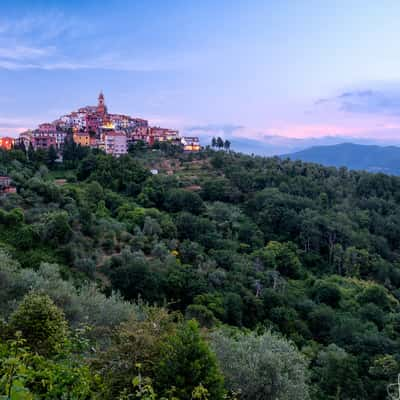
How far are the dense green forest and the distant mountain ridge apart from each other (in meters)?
108

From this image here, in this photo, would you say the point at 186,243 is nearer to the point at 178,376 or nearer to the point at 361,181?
the point at 178,376

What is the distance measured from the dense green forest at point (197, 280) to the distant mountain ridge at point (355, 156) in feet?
356

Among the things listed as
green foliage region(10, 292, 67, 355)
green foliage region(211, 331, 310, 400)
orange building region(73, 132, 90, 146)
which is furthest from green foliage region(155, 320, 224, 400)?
orange building region(73, 132, 90, 146)

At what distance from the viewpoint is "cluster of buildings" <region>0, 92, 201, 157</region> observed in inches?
2271

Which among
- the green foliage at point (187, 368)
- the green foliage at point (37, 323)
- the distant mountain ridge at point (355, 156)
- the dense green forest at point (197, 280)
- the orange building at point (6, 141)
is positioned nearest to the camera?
the green foliage at point (187, 368)

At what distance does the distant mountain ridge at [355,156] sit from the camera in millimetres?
151137

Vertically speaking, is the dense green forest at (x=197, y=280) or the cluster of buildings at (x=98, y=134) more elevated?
the cluster of buildings at (x=98, y=134)

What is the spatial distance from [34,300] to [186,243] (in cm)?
2050

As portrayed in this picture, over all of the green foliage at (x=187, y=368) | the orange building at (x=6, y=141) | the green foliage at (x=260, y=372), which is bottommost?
the green foliage at (x=260, y=372)

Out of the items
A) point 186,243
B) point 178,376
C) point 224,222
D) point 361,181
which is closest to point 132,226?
point 186,243

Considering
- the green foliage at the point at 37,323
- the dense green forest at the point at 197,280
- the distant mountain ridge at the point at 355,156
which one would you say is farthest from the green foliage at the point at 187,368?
the distant mountain ridge at the point at 355,156

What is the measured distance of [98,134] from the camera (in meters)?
64.3

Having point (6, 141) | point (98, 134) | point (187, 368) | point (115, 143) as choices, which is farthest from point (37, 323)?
point (98, 134)

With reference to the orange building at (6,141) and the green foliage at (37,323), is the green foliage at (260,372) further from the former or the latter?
the orange building at (6,141)
